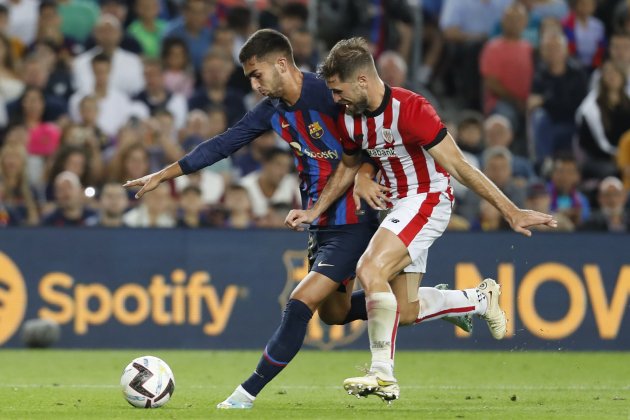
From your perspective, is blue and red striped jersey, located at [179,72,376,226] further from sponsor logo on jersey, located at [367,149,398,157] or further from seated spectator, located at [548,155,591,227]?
seated spectator, located at [548,155,591,227]

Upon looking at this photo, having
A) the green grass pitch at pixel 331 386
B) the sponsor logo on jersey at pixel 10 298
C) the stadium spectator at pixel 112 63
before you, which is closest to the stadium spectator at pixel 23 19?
the stadium spectator at pixel 112 63

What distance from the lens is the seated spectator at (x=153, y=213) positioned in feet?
49.4

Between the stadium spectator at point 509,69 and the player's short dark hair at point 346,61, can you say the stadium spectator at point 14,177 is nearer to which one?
the stadium spectator at point 509,69

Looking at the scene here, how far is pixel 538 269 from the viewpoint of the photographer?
14.7 metres

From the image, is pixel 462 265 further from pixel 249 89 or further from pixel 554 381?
pixel 249 89

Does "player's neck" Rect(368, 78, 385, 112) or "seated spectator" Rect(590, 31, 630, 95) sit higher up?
"seated spectator" Rect(590, 31, 630, 95)

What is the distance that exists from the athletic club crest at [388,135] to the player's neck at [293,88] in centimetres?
66

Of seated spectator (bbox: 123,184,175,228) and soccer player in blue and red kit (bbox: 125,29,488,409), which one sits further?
seated spectator (bbox: 123,184,175,228)

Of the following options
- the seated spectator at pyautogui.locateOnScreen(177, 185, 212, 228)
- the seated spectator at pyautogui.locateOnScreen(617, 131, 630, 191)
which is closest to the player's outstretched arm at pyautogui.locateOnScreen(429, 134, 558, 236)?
the seated spectator at pyautogui.locateOnScreen(177, 185, 212, 228)

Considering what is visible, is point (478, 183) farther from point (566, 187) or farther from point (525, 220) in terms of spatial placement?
point (566, 187)

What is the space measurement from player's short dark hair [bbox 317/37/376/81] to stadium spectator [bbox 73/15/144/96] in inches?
370

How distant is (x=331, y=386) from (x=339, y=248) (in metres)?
2.26

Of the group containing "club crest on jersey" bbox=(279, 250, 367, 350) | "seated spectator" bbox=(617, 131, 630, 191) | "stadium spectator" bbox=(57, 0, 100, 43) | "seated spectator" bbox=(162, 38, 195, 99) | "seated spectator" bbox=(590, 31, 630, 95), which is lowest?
"club crest on jersey" bbox=(279, 250, 367, 350)

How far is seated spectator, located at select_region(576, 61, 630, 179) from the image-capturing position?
17.1m
